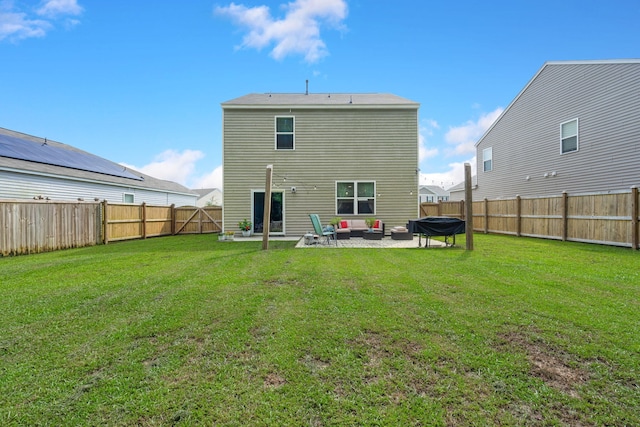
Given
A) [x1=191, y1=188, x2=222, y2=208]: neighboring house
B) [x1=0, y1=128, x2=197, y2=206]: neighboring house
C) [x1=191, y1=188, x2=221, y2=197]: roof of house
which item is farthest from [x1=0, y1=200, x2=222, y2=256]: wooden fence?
[x1=191, y1=188, x2=221, y2=197]: roof of house

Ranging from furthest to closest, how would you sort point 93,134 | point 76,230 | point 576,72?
1. point 93,134
2. point 576,72
3. point 76,230

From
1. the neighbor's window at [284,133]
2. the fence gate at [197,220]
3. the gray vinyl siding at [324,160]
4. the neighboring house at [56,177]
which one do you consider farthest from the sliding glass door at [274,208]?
the neighboring house at [56,177]

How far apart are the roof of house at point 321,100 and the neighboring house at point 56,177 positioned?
8790 mm

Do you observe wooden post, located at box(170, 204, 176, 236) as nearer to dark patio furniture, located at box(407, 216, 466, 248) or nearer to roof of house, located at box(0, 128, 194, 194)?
roof of house, located at box(0, 128, 194, 194)

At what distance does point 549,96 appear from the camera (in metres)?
13.8

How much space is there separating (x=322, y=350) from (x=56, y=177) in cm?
1682

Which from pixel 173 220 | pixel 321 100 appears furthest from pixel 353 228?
pixel 173 220

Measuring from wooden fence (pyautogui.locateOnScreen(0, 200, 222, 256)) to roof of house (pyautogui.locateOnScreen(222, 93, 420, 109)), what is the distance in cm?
643

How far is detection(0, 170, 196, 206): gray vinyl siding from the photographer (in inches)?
460

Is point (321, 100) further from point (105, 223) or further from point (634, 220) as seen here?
point (634, 220)

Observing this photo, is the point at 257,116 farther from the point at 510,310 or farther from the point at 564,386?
the point at 564,386

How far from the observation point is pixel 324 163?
515 inches

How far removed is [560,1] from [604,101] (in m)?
4.19

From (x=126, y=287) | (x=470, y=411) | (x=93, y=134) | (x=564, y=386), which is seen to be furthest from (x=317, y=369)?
(x=93, y=134)
